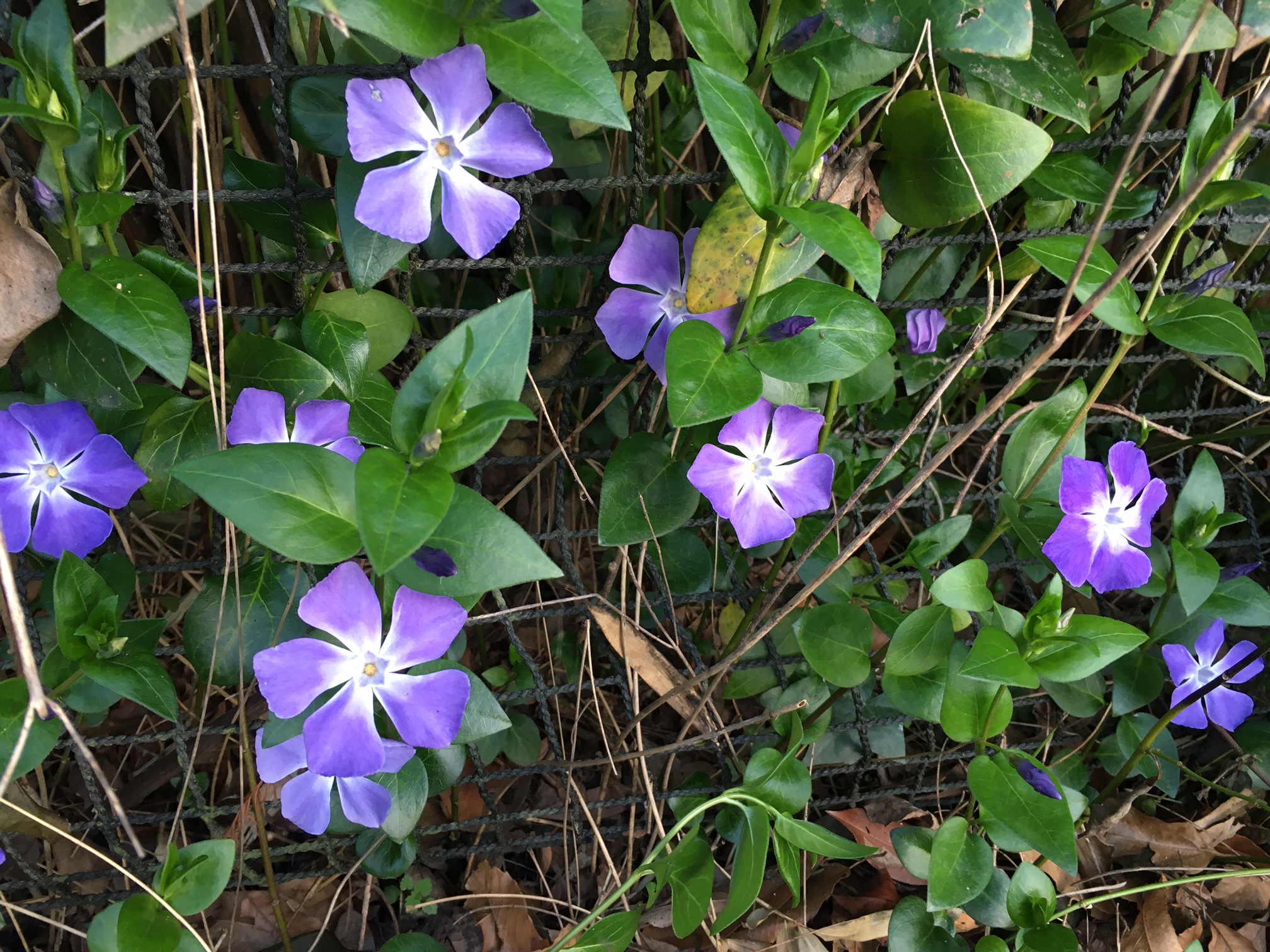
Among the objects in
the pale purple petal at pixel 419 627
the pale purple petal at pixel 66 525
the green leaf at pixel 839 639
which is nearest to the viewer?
the pale purple petal at pixel 419 627

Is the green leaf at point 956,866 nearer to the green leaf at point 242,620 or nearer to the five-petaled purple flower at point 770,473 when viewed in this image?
the five-petaled purple flower at point 770,473

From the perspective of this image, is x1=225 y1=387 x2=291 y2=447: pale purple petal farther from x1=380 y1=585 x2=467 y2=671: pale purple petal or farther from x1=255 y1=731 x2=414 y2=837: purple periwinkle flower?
x1=255 y1=731 x2=414 y2=837: purple periwinkle flower

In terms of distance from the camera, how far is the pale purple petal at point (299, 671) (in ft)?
2.72

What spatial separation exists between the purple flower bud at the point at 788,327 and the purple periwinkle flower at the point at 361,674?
0.41 m

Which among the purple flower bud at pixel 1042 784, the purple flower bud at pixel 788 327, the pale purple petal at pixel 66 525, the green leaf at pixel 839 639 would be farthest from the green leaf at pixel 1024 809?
the pale purple petal at pixel 66 525

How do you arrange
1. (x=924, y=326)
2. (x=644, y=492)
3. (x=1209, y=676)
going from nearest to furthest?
(x=644, y=492) → (x=924, y=326) → (x=1209, y=676)

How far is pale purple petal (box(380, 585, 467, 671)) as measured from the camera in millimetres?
843

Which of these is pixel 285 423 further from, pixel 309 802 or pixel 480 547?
pixel 309 802

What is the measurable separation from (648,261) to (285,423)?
43cm

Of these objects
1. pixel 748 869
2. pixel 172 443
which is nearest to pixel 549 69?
pixel 172 443

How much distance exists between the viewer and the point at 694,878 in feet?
3.75

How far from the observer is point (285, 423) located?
935 millimetres

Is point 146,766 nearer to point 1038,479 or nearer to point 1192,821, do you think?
point 1038,479

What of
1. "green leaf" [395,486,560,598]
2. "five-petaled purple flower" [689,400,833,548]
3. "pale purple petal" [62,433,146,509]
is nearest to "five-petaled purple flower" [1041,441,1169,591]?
"five-petaled purple flower" [689,400,833,548]
